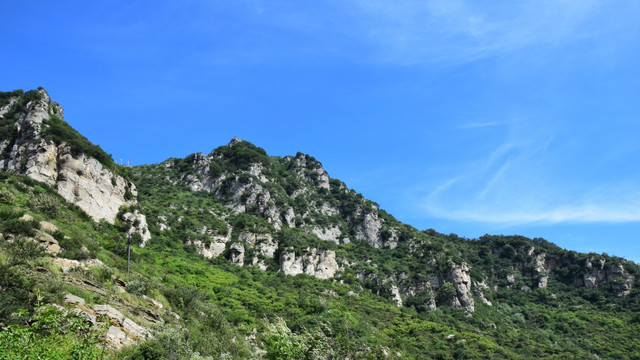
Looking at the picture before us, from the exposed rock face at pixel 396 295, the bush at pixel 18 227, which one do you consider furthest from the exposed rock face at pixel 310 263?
the bush at pixel 18 227

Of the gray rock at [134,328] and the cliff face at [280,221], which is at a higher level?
the cliff face at [280,221]

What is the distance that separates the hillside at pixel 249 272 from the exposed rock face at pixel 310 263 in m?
0.37

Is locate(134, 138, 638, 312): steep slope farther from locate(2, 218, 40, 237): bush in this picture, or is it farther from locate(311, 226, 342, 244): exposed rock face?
locate(2, 218, 40, 237): bush

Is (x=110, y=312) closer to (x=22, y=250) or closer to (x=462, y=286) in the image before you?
(x=22, y=250)

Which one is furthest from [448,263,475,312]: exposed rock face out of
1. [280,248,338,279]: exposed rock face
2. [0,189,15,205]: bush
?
[0,189,15,205]: bush

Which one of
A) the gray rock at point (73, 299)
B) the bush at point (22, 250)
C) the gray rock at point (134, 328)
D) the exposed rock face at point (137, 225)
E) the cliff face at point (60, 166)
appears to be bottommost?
the gray rock at point (134, 328)

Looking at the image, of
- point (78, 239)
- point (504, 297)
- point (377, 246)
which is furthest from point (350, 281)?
point (78, 239)

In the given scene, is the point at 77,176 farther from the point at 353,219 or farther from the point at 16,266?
the point at 353,219

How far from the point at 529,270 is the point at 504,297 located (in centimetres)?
2008

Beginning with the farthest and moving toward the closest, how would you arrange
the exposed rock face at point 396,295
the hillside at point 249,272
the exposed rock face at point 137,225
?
the exposed rock face at point 396,295 → the exposed rock face at point 137,225 → the hillside at point 249,272

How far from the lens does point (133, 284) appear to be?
30.9 meters

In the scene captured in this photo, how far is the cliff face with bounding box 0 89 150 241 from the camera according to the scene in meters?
55.4

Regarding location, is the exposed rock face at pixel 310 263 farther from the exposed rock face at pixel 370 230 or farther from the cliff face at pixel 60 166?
the cliff face at pixel 60 166

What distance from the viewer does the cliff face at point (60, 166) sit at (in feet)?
182
